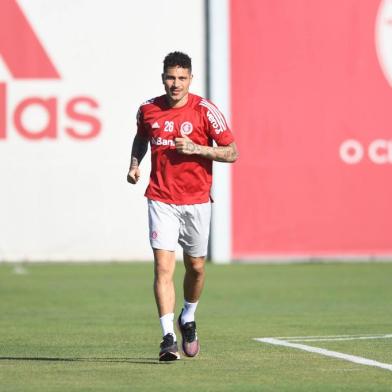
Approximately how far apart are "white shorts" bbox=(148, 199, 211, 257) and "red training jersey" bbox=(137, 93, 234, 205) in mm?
57

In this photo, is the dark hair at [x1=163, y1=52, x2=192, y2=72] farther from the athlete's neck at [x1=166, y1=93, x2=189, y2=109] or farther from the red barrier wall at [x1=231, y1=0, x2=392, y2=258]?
the red barrier wall at [x1=231, y1=0, x2=392, y2=258]

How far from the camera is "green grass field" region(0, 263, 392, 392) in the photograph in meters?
8.81

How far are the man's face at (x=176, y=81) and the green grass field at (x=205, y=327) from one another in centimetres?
194

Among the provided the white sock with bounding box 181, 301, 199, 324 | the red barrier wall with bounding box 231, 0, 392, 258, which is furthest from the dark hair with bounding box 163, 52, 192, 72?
the red barrier wall with bounding box 231, 0, 392, 258

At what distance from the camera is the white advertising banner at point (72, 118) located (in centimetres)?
2242

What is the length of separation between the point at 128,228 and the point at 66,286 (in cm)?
426

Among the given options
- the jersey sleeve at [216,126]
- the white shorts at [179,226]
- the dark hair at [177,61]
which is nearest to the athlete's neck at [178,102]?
the jersey sleeve at [216,126]

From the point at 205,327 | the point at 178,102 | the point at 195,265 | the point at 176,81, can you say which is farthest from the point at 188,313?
the point at 205,327

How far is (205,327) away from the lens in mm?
12852

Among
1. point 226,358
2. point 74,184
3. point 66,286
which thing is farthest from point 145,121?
point 74,184

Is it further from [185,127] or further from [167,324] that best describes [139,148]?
[167,324]

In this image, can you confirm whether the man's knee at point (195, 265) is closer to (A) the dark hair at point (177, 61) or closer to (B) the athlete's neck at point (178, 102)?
(B) the athlete's neck at point (178, 102)

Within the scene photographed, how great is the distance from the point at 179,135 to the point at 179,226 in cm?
69

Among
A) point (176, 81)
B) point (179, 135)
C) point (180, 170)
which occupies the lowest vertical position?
point (180, 170)
